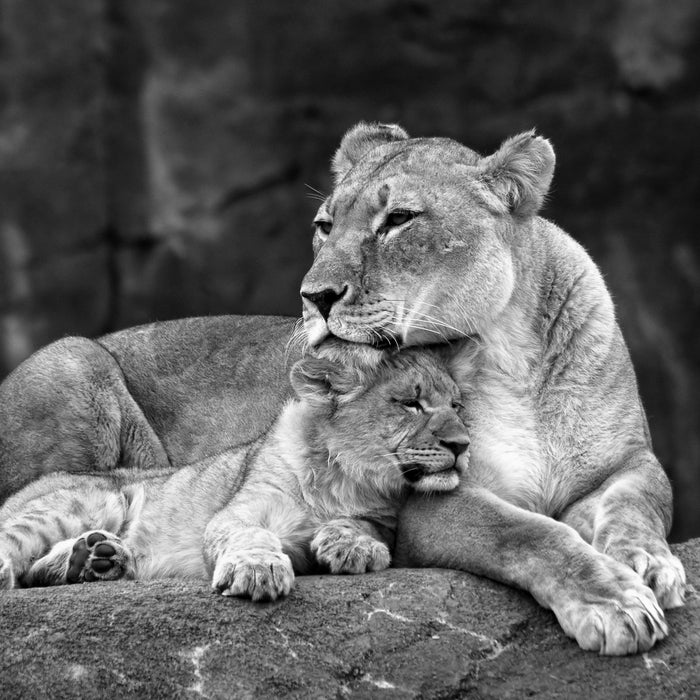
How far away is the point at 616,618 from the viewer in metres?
3.96

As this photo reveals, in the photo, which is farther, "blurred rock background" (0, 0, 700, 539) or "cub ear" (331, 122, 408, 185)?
"blurred rock background" (0, 0, 700, 539)

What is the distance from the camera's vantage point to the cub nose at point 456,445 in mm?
4715

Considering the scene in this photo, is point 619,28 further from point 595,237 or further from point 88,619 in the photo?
point 88,619

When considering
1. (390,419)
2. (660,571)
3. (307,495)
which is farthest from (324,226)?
(660,571)

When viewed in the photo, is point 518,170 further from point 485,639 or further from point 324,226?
point 485,639

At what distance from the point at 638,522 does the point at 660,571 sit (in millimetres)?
294

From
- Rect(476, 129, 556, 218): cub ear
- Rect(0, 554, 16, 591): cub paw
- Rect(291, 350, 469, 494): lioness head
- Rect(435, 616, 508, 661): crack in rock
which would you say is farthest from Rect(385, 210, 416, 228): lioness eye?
Rect(0, 554, 16, 591): cub paw

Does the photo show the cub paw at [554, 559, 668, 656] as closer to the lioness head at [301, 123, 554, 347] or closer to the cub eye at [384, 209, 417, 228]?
the lioness head at [301, 123, 554, 347]

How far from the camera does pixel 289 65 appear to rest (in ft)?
29.6

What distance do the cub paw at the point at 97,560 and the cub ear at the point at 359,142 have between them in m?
2.00

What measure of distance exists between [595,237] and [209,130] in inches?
110

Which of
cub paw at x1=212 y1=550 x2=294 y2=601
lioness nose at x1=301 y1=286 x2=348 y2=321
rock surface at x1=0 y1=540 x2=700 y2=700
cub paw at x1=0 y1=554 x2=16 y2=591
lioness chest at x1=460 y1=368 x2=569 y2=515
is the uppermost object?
lioness nose at x1=301 y1=286 x2=348 y2=321

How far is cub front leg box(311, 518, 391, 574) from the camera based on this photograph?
14.8 feet

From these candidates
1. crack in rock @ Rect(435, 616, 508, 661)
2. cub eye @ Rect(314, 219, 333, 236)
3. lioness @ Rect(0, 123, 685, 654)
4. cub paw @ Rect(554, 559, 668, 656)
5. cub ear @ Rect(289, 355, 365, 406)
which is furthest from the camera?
cub eye @ Rect(314, 219, 333, 236)
